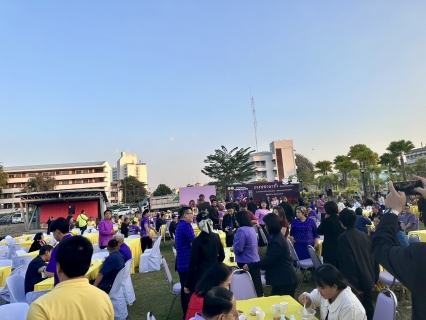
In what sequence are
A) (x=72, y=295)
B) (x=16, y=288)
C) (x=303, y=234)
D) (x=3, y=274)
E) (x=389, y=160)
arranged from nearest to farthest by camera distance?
1. (x=72, y=295)
2. (x=16, y=288)
3. (x=303, y=234)
4. (x=3, y=274)
5. (x=389, y=160)

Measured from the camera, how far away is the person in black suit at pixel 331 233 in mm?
4496

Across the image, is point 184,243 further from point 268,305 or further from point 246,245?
point 268,305

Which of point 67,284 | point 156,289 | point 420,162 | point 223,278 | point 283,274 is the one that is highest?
point 420,162

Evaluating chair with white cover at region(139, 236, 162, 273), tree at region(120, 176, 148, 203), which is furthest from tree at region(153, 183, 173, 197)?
chair with white cover at region(139, 236, 162, 273)

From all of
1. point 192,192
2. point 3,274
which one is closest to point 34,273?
point 3,274

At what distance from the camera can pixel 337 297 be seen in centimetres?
246

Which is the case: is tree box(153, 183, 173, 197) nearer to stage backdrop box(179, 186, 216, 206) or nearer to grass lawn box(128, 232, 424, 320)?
stage backdrop box(179, 186, 216, 206)

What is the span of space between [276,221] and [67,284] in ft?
8.08

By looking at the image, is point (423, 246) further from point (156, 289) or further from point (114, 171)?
point (114, 171)

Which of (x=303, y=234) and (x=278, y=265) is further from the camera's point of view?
(x=303, y=234)

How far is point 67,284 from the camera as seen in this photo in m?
1.65

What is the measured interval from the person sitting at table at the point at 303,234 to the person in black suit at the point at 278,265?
2.71m

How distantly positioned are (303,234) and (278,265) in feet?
9.32

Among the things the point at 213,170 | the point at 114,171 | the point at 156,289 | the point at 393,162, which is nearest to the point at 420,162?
the point at 393,162
